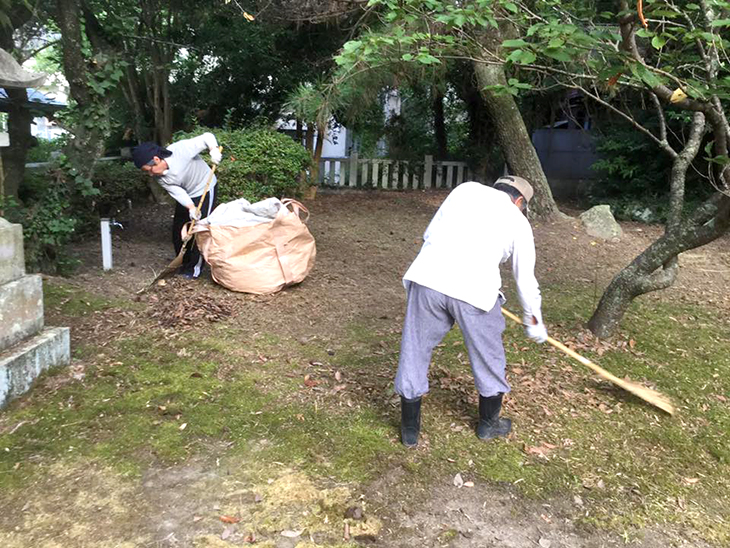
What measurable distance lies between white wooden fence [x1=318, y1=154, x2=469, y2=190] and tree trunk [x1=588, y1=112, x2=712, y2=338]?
26.9 ft

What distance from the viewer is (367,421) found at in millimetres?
3439

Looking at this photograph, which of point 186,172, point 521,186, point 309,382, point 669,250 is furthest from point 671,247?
point 186,172

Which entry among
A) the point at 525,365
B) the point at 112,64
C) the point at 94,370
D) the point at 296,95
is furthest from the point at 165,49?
the point at 525,365

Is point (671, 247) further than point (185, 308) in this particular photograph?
No

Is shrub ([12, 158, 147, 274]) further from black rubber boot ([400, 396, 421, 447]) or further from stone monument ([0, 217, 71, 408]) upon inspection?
black rubber boot ([400, 396, 421, 447])

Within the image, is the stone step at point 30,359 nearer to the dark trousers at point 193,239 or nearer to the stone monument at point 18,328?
the stone monument at point 18,328

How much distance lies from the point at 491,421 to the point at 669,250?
203 centimetres

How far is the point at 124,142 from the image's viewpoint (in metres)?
12.3

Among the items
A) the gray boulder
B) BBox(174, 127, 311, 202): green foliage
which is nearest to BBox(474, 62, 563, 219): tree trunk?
the gray boulder

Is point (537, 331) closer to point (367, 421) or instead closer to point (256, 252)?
point (367, 421)

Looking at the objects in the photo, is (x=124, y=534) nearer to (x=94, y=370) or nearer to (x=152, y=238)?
(x=94, y=370)

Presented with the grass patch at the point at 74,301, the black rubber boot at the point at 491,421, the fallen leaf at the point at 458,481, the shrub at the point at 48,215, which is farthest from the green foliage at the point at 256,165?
the fallen leaf at the point at 458,481

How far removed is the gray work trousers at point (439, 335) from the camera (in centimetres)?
295

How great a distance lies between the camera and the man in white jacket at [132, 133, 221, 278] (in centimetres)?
537
